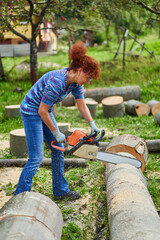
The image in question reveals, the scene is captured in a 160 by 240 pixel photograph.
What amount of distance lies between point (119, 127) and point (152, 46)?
12634 millimetres

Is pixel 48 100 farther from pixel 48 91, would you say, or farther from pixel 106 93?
pixel 106 93

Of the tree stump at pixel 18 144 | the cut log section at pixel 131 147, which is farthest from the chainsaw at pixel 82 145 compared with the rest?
the tree stump at pixel 18 144

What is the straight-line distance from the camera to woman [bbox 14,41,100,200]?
111 inches

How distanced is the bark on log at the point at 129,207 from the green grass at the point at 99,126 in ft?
1.30

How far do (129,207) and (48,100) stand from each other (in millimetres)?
1219

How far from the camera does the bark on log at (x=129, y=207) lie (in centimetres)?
219

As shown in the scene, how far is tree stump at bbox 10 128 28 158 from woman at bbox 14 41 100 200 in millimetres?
1692

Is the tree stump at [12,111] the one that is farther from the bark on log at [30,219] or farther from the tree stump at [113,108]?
the bark on log at [30,219]

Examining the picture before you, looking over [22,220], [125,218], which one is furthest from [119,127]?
[22,220]

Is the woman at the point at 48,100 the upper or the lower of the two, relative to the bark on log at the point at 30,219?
upper

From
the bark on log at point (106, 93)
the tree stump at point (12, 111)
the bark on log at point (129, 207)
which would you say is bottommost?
the bark on log at point (106, 93)

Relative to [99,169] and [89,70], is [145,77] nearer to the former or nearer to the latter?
[99,169]

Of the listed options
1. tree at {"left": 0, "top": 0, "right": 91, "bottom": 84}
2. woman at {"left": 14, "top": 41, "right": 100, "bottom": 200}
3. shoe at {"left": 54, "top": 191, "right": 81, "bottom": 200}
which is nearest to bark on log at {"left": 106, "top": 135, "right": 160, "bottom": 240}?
shoe at {"left": 54, "top": 191, "right": 81, "bottom": 200}

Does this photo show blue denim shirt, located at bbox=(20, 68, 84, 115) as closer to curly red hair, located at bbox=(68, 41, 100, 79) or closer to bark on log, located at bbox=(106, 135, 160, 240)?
curly red hair, located at bbox=(68, 41, 100, 79)
